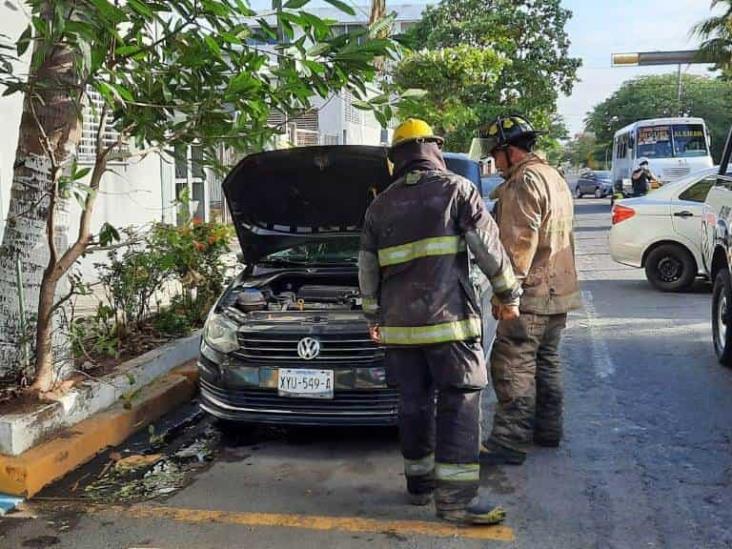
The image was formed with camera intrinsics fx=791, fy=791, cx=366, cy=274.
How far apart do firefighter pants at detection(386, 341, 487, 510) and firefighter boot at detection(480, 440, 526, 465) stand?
0.73 m

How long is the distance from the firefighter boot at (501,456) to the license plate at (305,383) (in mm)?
968

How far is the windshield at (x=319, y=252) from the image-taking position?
5.81 meters

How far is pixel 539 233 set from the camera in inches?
178

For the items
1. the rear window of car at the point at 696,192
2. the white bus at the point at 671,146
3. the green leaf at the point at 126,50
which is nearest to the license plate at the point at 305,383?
the green leaf at the point at 126,50

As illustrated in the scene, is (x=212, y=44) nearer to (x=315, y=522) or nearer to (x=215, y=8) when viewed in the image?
(x=215, y=8)

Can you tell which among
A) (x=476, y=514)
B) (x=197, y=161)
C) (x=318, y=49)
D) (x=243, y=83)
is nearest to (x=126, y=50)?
(x=243, y=83)

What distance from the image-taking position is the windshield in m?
5.81

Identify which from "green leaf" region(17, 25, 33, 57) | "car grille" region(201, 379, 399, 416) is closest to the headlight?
"car grille" region(201, 379, 399, 416)

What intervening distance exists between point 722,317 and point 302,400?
152 inches

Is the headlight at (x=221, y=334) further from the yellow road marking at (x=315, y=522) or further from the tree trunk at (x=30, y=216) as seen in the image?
the yellow road marking at (x=315, y=522)

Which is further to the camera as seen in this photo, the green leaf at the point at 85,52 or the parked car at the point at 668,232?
the parked car at the point at 668,232

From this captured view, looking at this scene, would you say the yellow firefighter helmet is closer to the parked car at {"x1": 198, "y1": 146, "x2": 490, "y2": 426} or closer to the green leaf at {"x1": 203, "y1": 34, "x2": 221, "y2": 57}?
the green leaf at {"x1": 203, "y1": 34, "x2": 221, "y2": 57}

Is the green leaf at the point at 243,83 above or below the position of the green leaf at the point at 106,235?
above

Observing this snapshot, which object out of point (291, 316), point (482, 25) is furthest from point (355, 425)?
point (482, 25)
